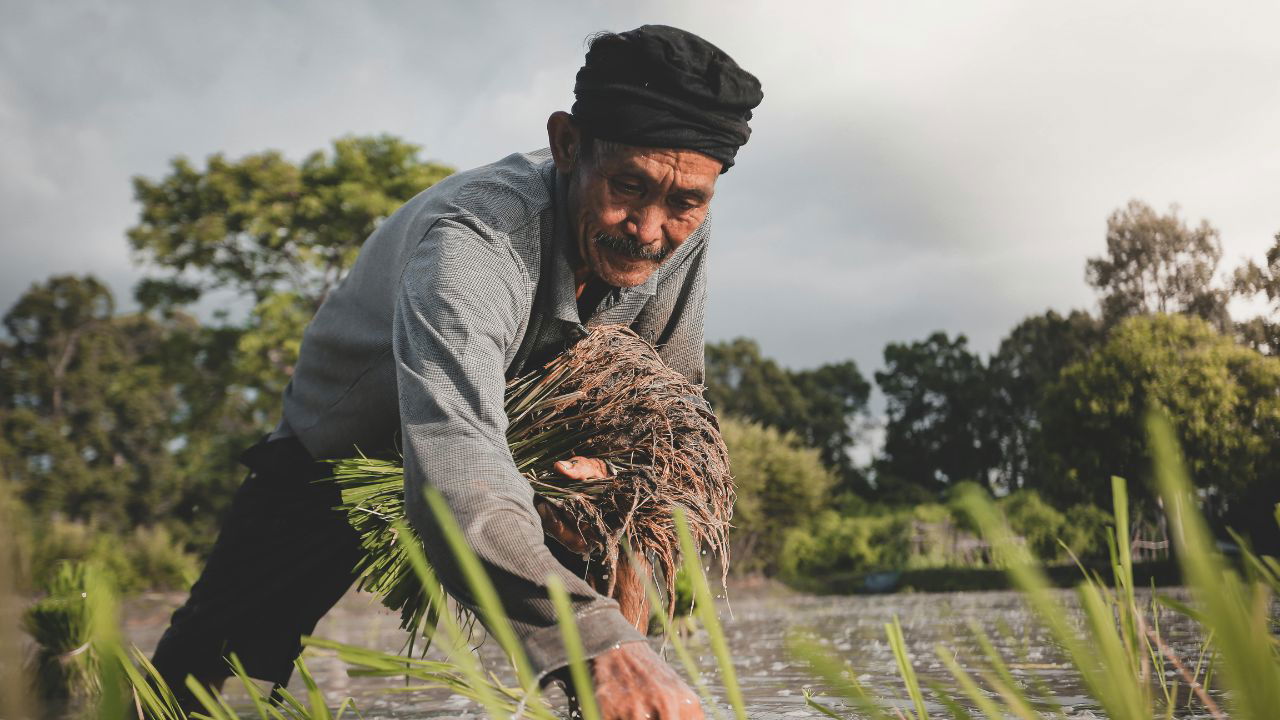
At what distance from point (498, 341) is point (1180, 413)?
16413 millimetres

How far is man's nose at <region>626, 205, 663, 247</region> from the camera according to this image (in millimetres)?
2092

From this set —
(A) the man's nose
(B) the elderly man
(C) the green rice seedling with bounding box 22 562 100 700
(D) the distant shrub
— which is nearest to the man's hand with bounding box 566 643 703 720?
(B) the elderly man

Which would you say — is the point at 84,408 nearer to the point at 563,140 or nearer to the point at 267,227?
the point at 267,227

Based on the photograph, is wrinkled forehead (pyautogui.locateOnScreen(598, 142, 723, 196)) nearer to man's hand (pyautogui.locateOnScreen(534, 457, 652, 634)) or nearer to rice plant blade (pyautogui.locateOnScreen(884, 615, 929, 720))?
man's hand (pyautogui.locateOnScreen(534, 457, 652, 634))

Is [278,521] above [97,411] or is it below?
below

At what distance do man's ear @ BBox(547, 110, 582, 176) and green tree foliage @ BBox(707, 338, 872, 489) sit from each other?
50190 mm

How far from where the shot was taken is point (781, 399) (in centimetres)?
5612

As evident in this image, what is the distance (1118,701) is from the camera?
734mm

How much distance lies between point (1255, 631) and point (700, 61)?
5.55ft

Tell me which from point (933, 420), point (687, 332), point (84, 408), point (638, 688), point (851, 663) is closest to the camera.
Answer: point (638, 688)

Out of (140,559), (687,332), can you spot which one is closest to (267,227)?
(140,559)

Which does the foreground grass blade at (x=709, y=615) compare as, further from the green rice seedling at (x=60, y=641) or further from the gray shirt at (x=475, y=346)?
the green rice seedling at (x=60, y=641)

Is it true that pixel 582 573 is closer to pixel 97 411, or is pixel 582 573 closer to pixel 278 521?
pixel 278 521

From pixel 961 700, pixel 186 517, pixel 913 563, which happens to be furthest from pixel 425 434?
pixel 186 517
